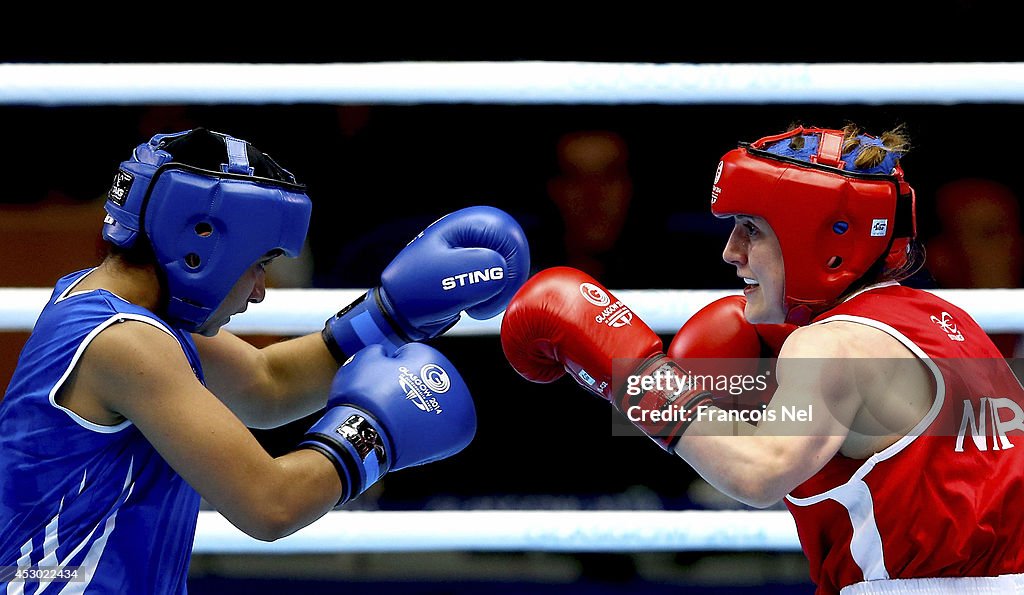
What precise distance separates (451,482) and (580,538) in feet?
2.14

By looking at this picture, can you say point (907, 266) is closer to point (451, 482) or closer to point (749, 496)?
point (749, 496)

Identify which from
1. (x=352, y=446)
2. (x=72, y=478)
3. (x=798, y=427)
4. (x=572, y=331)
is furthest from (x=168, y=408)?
(x=798, y=427)

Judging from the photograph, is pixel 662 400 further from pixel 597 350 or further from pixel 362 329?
pixel 362 329

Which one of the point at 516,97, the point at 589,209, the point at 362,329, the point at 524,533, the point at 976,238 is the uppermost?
the point at 516,97

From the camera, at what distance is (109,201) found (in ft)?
5.68

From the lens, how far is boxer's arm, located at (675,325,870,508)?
159 cm

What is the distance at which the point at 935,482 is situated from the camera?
1.64 m

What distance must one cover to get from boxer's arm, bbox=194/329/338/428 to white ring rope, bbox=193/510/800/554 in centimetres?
50

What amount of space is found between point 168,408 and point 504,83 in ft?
4.21

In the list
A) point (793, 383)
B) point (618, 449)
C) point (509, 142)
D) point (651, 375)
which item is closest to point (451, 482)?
point (618, 449)

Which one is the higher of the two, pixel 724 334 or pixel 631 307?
pixel 724 334

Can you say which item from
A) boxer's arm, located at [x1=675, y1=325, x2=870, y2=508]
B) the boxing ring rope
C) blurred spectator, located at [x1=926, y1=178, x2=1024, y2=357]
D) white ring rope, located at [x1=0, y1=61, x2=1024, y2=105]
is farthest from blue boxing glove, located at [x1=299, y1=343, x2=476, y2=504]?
blurred spectator, located at [x1=926, y1=178, x2=1024, y2=357]

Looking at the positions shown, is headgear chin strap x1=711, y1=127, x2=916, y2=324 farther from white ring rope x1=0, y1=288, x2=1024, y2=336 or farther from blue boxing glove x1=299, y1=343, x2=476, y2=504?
white ring rope x1=0, y1=288, x2=1024, y2=336

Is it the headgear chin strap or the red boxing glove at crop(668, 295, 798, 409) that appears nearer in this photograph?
the headgear chin strap
